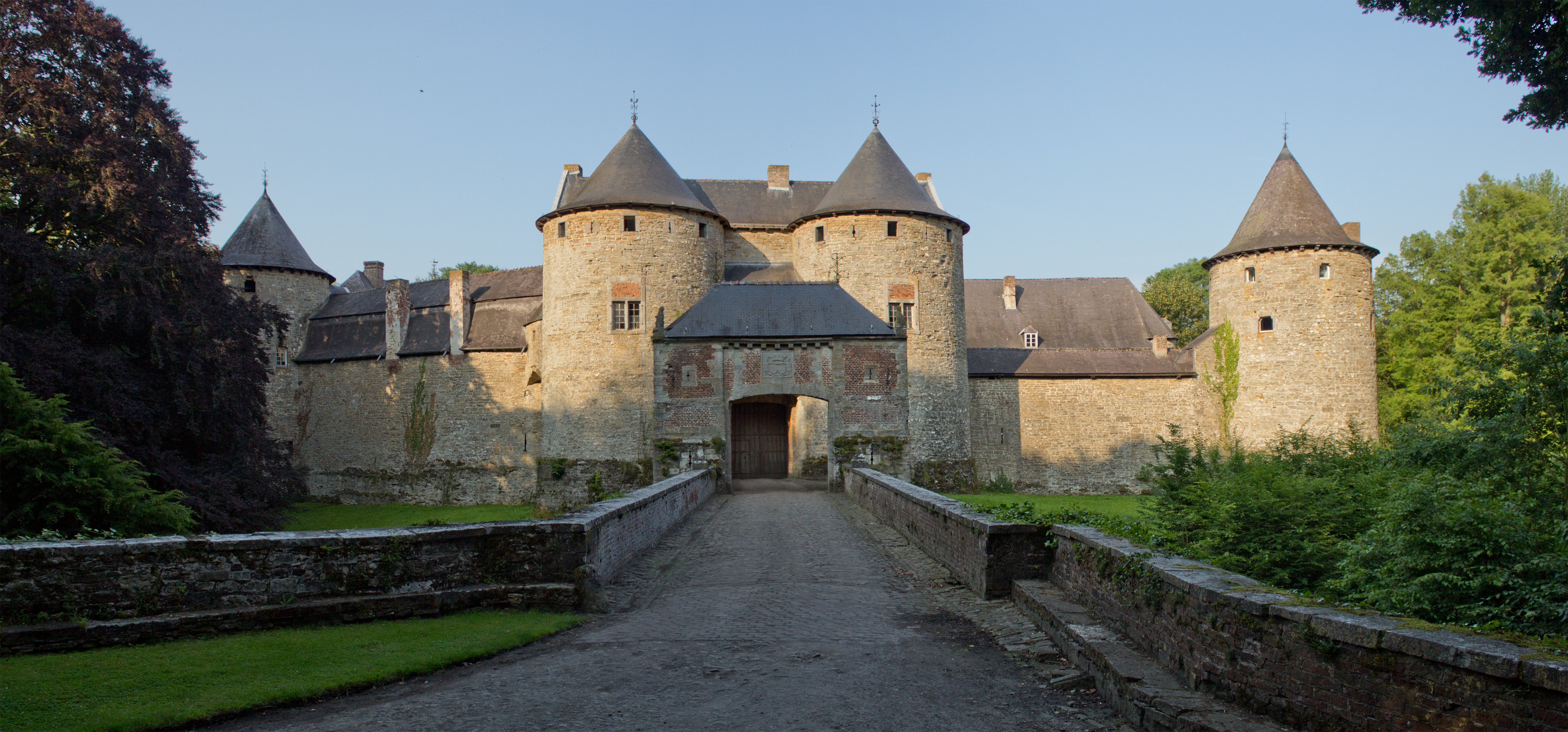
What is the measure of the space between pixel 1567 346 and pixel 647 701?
1435 cm

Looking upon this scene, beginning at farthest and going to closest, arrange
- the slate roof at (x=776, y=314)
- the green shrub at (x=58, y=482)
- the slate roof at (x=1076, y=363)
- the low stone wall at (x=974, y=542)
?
the slate roof at (x=1076, y=363) → the slate roof at (x=776, y=314) → the green shrub at (x=58, y=482) → the low stone wall at (x=974, y=542)

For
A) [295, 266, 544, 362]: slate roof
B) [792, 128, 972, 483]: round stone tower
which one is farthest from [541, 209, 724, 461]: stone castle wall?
[295, 266, 544, 362]: slate roof

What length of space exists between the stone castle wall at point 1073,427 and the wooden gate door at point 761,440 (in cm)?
843

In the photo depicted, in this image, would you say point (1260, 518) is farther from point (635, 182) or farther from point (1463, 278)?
point (1463, 278)

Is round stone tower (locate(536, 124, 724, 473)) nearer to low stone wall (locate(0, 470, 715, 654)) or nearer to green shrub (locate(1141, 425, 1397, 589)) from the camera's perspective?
low stone wall (locate(0, 470, 715, 654))

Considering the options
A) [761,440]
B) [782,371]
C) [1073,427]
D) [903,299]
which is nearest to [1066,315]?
[1073,427]

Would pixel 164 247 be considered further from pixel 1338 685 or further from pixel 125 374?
pixel 1338 685

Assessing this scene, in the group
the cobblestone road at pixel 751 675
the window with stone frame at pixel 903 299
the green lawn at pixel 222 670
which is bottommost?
the cobblestone road at pixel 751 675

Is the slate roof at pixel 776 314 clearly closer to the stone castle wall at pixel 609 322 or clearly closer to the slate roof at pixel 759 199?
the stone castle wall at pixel 609 322

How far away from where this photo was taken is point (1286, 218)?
99.0ft

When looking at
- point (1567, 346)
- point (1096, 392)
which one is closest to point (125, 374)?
point (1567, 346)

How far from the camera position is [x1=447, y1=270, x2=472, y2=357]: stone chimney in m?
34.2

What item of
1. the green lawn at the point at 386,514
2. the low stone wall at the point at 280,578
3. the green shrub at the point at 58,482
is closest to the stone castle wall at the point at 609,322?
the green lawn at the point at 386,514

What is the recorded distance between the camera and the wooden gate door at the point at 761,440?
27.3 m
